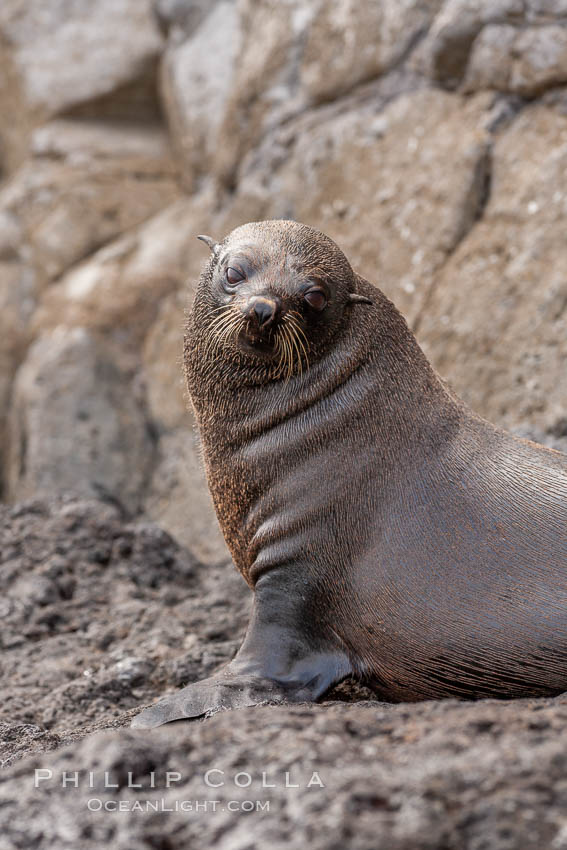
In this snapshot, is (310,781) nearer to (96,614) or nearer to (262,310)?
(262,310)

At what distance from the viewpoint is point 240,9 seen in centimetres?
1078

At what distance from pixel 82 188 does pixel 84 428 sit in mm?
3038

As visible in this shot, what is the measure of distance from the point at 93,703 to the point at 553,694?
211cm

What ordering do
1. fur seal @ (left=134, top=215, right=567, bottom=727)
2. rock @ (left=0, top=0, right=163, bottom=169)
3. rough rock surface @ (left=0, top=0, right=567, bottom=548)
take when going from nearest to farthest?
fur seal @ (left=134, top=215, right=567, bottom=727) → rough rock surface @ (left=0, top=0, right=567, bottom=548) → rock @ (left=0, top=0, right=163, bottom=169)

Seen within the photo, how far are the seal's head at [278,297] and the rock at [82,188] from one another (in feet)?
22.4

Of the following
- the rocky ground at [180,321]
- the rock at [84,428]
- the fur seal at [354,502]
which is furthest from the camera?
the rock at [84,428]

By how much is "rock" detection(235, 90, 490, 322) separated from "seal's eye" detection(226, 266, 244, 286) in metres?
3.26

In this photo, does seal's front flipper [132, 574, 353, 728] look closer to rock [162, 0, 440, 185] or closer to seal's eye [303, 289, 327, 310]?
seal's eye [303, 289, 327, 310]

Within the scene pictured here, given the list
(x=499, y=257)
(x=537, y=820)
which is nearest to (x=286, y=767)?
(x=537, y=820)

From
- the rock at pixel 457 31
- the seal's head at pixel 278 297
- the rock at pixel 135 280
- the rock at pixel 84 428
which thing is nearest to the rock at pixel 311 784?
the seal's head at pixel 278 297

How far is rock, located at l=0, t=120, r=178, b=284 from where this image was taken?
1137cm

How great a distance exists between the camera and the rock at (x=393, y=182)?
7.83 metres

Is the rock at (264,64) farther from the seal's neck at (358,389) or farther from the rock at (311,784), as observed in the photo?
the rock at (311,784)

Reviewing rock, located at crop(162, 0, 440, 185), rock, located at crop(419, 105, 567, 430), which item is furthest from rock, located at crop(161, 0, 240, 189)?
rock, located at crop(419, 105, 567, 430)
